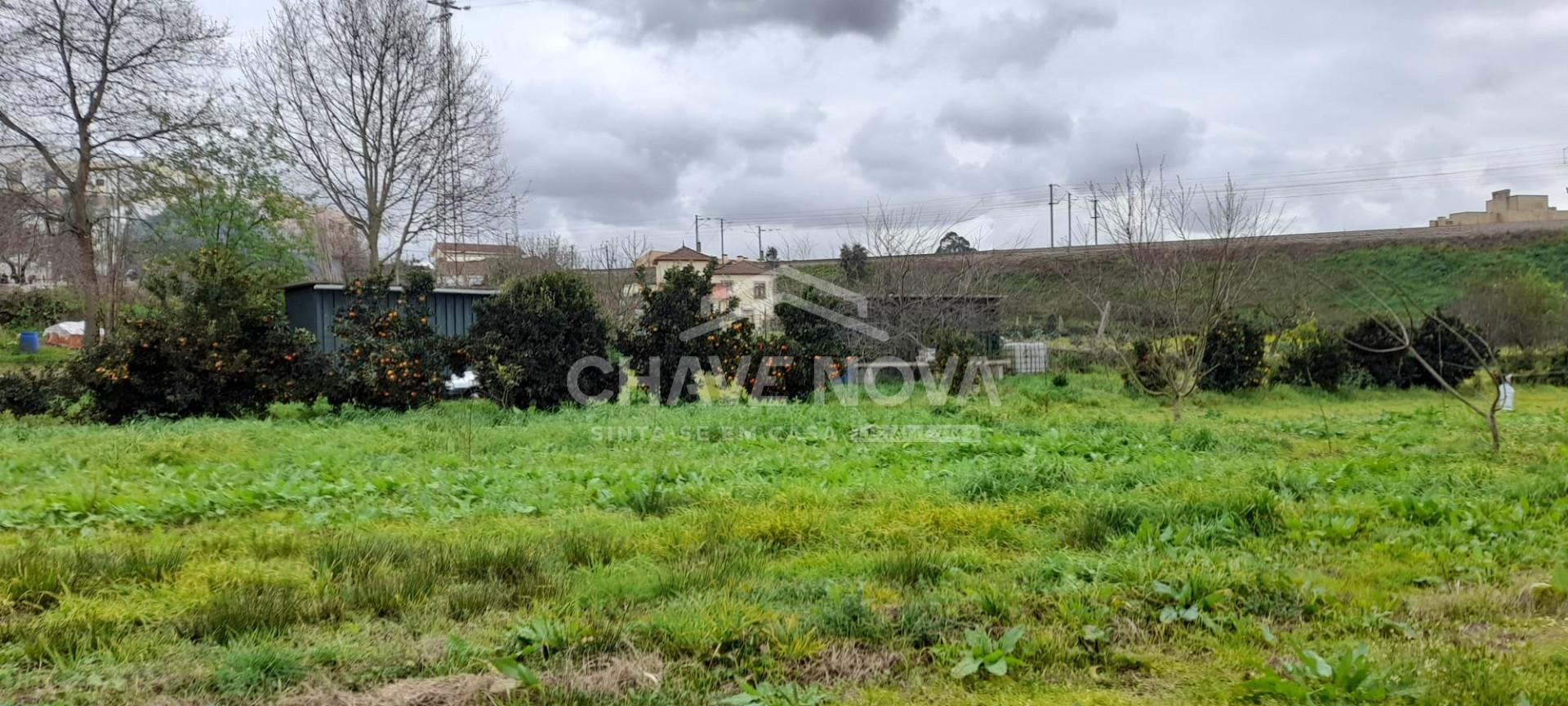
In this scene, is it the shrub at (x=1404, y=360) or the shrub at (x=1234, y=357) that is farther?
the shrub at (x=1404, y=360)

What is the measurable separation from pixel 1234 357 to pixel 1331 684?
1547 centimetres

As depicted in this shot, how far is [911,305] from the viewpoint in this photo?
18562 mm

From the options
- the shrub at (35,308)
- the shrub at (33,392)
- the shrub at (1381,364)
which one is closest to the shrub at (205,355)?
the shrub at (33,392)

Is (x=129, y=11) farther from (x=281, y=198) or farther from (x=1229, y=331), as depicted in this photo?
(x=1229, y=331)

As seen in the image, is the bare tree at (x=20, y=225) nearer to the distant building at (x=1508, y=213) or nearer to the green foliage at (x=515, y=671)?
the green foliage at (x=515, y=671)

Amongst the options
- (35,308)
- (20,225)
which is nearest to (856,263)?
(20,225)

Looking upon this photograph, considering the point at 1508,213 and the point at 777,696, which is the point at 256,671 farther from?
the point at 1508,213

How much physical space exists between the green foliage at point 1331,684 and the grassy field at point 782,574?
15 mm

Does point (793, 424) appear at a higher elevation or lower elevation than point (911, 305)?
lower

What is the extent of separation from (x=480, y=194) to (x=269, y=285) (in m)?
9.97

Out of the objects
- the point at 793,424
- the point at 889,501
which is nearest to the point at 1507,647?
the point at 889,501

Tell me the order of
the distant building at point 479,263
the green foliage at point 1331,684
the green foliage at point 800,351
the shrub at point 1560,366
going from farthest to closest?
the distant building at point 479,263, the shrub at point 1560,366, the green foliage at point 800,351, the green foliage at point 1331,684

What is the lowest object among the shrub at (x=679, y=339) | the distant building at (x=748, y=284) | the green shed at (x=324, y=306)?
the shrub at (x=679, y=339)

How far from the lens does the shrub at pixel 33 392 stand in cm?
1191
